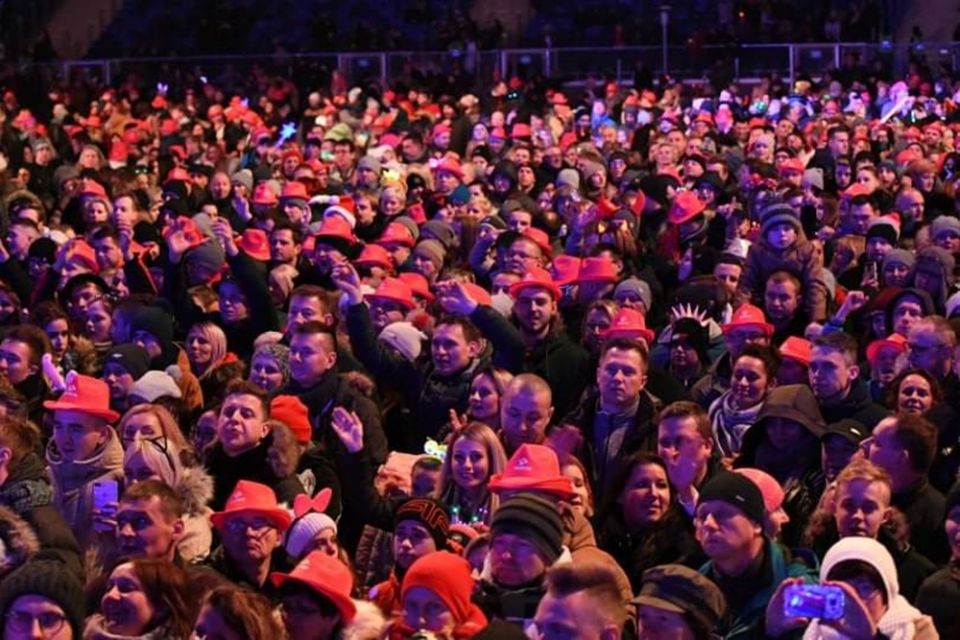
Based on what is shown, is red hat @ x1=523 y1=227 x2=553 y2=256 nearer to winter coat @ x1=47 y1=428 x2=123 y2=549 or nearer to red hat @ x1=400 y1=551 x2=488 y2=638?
winter coat @ x1=47 y1=428 x2=123 y2=549

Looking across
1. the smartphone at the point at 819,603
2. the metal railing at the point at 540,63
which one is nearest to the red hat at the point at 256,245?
the smartphone at the point at 819,603

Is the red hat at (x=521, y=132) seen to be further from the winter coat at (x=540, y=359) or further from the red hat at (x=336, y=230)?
the winter coat at (x=540, y=359)

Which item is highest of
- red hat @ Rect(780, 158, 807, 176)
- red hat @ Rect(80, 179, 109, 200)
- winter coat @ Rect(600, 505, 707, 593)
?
red hat @ Rect(80, 179, 109, 200)

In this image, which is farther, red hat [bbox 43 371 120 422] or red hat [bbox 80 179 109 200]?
red hat [bbox 80 179 109 200]

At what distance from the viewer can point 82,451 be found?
808 cm

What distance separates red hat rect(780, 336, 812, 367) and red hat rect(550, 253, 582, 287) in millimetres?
1944

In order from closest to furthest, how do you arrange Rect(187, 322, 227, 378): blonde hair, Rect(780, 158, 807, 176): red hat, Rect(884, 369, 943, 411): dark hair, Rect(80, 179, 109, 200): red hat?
1. Rect(884, 369, 943, 411): dark hair
2. Rect(187, 322, 227, 378): blonde hair
3. Rect(80, 179, 109, 200): red hat
4. Rect(780, 158, 807, 176): red hat

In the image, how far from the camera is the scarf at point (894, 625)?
572 centimetres

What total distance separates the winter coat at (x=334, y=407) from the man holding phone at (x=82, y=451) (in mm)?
863

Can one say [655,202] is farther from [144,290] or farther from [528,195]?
[144,290]

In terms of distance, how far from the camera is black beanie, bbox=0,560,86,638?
6.07 meters

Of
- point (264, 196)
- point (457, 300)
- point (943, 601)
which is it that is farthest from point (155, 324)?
point (264, 196)

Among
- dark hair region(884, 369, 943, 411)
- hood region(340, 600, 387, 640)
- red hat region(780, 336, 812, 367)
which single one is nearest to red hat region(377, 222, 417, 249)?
red hat region(780, 336, 812, 367)

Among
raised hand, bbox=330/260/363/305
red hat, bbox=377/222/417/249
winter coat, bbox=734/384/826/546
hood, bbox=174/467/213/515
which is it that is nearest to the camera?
hood, bbox=174/467/213/515
